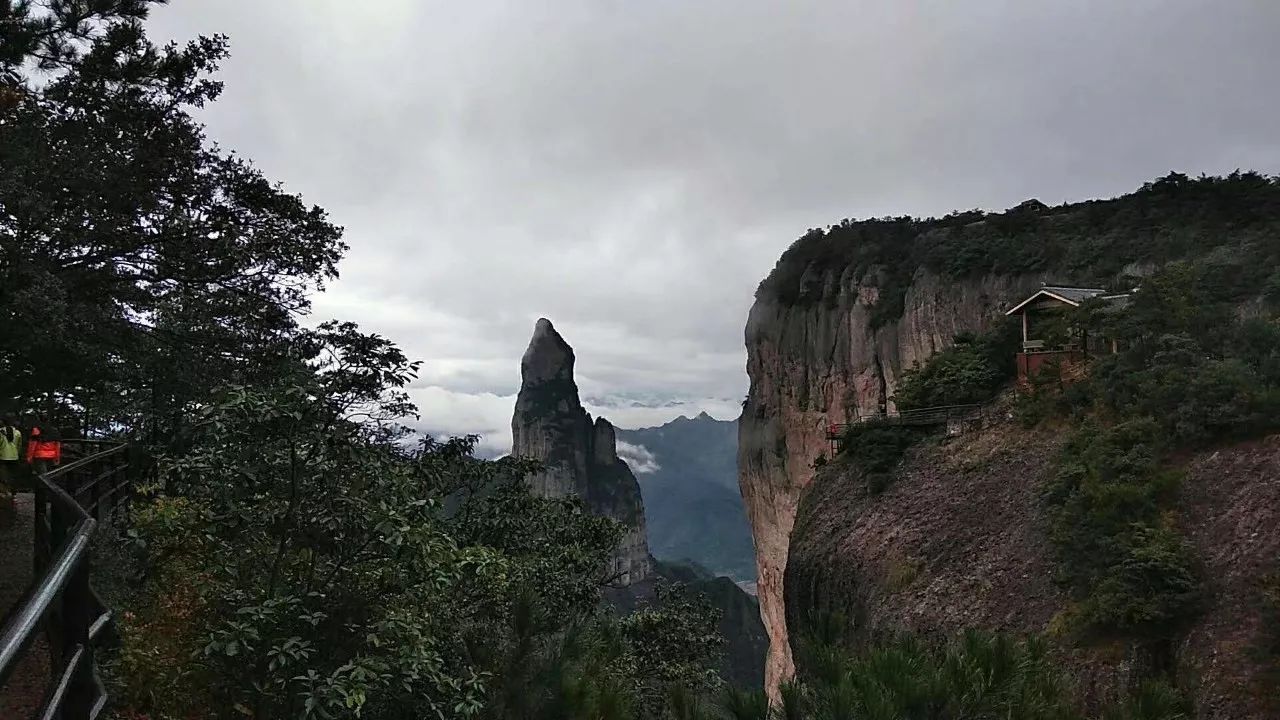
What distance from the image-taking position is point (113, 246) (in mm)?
8883

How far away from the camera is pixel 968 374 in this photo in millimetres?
22062

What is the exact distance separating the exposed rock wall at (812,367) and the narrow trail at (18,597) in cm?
3162

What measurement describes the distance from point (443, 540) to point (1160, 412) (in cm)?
1398

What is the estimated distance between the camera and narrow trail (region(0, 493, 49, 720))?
4816 millimetres

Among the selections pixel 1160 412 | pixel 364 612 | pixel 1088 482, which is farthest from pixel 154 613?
pixel 1160 412

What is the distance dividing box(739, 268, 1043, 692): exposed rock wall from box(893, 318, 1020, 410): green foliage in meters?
9.62

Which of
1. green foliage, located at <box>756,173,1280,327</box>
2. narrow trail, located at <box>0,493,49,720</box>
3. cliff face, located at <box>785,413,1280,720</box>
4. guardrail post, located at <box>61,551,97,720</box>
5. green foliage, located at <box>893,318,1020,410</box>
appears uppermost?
green foliage, located at <box>756,173,1280,327</box>

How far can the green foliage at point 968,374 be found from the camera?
21.9 metres

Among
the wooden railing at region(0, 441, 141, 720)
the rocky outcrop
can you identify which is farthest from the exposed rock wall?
the rocky outcrop

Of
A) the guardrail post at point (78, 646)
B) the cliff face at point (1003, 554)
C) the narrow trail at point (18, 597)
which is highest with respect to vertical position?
the guardrail post at point (78, 646)

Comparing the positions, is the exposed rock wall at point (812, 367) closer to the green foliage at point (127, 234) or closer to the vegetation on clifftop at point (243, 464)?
the vegetation on clifftop at point (243, 464)

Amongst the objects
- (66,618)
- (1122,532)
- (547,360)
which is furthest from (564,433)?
(66,618)

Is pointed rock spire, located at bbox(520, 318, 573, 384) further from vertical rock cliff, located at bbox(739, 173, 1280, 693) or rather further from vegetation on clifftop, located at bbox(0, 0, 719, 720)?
vegetation on clifftop, located at bbox(0, 0, 719, 720)

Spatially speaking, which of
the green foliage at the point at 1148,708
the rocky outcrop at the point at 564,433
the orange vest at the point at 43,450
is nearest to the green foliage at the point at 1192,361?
the green foliage at the point at 1148,708
